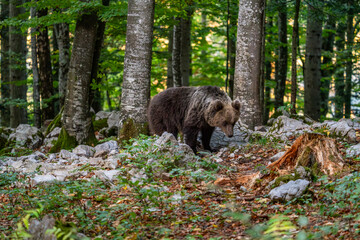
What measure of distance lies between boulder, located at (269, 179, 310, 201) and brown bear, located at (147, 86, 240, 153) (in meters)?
3.45

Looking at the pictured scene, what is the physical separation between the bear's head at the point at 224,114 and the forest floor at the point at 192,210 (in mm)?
2406

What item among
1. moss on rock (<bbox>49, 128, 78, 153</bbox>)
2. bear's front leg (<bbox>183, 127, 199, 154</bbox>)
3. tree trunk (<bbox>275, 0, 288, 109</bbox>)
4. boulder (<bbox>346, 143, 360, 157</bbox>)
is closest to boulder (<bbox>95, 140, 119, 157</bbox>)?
moss on rock (<bbox>49, 128, 78, 153</bbox>)

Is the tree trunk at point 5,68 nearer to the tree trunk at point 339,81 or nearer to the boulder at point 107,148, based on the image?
the boulder at point 107,148

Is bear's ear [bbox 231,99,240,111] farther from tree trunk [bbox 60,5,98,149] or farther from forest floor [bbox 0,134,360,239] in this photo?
tree trunk [bbox 60,5,98,149]

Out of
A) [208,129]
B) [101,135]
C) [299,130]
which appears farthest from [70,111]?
[299,130]

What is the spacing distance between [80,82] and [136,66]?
6.77ft

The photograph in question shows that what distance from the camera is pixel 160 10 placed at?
11.7 metres

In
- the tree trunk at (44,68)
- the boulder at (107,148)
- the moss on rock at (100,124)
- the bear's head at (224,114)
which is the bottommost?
the boulder at (107,148)

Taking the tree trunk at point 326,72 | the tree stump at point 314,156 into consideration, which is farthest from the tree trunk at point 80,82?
the tree trunk at point 326,72

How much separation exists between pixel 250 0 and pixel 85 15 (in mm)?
4423

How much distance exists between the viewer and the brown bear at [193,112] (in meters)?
8.73

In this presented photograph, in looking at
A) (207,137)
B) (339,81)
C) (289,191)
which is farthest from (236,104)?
(339,81)

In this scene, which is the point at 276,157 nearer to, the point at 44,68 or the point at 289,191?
the point at 289,191

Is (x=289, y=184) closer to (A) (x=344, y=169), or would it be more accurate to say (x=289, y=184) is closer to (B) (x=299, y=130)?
(A) (x=344, y=169)
